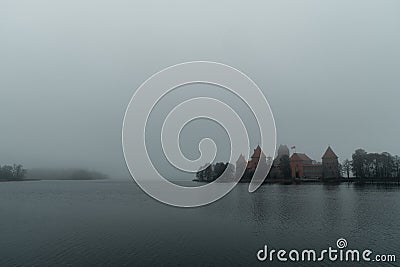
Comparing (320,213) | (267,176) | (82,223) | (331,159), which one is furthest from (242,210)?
(331,159)

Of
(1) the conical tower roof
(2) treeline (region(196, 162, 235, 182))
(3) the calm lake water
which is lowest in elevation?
(3) the calm lake water

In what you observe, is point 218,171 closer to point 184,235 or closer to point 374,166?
point 374,166

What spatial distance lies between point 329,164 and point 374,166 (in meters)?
17.5

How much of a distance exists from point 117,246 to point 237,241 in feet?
33.1

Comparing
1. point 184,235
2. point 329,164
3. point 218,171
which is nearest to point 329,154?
point 329,164

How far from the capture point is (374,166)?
11969 centimetres

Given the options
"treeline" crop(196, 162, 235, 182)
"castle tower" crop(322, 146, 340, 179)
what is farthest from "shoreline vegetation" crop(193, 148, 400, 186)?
"treeline" crop(196, 162, 235, 182)

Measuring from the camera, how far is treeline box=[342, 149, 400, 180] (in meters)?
117

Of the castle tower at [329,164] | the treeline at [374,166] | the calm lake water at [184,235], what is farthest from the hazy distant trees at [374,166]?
the calm lake water at [184,235]

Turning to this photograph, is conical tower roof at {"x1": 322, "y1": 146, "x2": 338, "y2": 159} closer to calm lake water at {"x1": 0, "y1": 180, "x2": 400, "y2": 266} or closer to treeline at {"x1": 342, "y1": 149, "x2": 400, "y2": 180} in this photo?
treeline at {"x1": 342, "y1": 149, "x2": 400, "y2": 180}

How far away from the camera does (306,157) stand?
165 metres

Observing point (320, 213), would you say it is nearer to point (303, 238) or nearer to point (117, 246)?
point (303, 238)

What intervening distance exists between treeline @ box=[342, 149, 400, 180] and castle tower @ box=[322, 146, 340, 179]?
421 inches

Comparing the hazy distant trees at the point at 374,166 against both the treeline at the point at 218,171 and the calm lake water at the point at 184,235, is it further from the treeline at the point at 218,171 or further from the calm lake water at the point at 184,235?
the calm lake water at the point at 184,235
